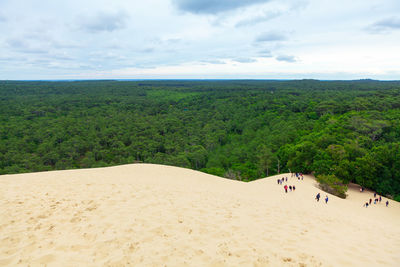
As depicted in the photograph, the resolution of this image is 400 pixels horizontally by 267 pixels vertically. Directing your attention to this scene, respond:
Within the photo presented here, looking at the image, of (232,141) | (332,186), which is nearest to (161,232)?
(332,186)

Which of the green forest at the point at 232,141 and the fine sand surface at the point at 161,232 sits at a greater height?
the fine sand surface at the point at 161,232

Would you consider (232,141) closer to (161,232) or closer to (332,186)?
(332,186)

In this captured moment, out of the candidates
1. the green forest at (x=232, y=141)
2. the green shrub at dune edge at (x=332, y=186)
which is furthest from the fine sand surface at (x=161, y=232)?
the green forest at (x=232, y=141)

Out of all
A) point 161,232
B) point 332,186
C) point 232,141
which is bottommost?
point 232,141

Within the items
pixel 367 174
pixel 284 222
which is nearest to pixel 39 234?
pixel 284 222

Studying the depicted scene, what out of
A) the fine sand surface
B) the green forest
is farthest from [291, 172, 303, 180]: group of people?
the fine sand surface

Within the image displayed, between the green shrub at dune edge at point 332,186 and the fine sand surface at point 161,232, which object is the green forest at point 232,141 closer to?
the green shrub at dune edge at point 332,186
